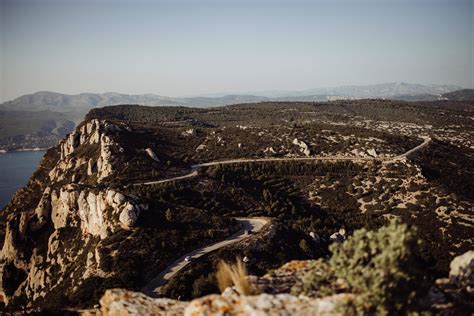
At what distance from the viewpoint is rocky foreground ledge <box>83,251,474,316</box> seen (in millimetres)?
8922

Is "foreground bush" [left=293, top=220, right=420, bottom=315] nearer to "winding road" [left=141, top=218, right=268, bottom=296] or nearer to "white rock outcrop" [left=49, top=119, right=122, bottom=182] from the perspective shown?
"winding road" [left=141, top=218, right=268, bottom=296]

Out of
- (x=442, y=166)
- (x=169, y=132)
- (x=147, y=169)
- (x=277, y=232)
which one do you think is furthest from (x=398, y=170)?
(x=169, y=132)

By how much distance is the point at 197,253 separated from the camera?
42438 mm

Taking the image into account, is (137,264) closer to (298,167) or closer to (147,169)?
(147,169)

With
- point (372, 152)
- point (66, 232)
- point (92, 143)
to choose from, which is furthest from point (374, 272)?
point (92, 143)

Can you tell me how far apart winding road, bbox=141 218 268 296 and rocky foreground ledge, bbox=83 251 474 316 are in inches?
975

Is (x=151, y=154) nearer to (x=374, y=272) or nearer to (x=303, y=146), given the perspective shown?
(x=303, y=146)

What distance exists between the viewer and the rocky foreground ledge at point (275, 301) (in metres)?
8.92

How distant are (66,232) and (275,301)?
62.1 m

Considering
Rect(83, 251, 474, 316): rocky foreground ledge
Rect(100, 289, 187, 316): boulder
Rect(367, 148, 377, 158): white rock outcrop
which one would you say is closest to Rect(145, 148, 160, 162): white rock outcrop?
Rect(367, 148, 377, 158): white rock outcrop

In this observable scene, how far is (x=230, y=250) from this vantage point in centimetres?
4219

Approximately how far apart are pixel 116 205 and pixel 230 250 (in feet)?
67.1

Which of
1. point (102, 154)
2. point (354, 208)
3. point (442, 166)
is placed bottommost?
point (354, 208)

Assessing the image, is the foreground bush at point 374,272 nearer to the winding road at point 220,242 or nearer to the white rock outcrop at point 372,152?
the winding road at point 220,242
